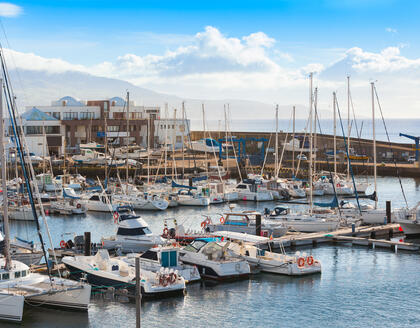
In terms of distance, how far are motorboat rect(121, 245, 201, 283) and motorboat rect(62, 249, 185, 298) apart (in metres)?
0.65

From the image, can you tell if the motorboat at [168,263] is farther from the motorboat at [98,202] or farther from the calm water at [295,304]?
the motorboat at [98,202]

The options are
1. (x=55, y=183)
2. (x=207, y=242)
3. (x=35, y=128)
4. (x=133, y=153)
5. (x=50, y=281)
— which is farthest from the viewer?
(x=35, y=128)

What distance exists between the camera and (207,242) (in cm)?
3250

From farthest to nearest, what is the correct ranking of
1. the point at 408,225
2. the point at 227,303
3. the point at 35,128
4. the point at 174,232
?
the point at 35,128, the point at 408,225, the point at 174,232, the point at 227,303

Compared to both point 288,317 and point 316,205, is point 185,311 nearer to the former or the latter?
point 288,317

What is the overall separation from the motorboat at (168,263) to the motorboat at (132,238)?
202 inches

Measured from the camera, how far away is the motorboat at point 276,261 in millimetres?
32750

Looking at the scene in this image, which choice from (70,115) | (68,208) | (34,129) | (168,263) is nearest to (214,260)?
(168,263)

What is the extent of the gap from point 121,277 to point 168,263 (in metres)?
2.64

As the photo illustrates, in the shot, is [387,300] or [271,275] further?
[271,275]

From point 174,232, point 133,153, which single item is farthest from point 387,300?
point 133,153

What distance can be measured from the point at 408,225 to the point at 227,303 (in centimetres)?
1894

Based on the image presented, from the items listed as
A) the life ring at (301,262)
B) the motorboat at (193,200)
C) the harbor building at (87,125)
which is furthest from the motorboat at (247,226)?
the harbor building at (87,125)

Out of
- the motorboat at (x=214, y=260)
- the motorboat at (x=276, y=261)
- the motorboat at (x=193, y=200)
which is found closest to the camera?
the motorboat at (x=214, y=260)
